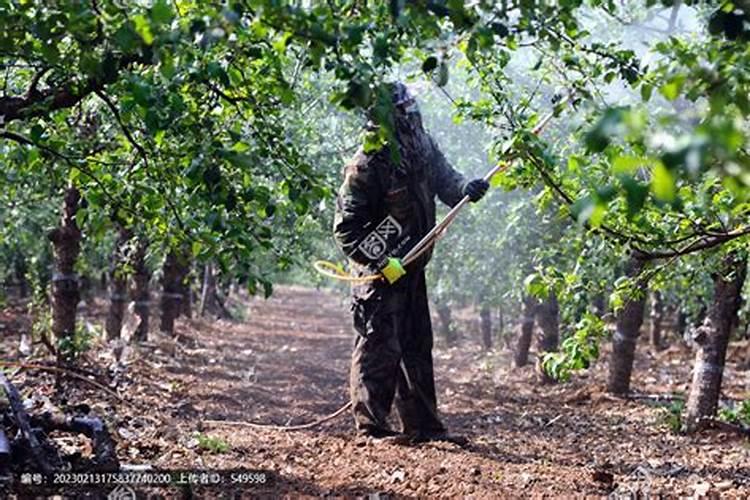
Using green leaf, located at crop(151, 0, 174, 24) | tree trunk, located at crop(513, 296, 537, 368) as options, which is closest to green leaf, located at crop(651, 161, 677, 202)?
green leaf, located at crop(151, 0, 174, 24)

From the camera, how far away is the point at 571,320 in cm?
562

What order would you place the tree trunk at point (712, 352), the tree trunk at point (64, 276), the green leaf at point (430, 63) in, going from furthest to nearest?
the tree trunk at point (64, 276), the tree trunk at point (712, 352), the green leaf at point (430, 63)

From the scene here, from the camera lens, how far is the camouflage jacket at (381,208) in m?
5.77

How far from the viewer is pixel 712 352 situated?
6668mm

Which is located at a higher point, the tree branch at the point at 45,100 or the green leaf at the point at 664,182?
the tree branch at the point at 45,100

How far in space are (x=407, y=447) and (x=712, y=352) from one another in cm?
301

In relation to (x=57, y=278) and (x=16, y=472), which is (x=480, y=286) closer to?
(x=57, y=278)

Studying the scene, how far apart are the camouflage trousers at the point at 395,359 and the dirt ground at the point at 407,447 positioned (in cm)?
34

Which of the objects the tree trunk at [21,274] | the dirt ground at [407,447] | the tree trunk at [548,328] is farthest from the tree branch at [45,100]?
the tree trunk at [21,274]

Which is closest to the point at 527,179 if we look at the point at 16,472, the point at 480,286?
the point at 16,472

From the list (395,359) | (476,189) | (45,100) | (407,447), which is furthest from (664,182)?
(395,359)

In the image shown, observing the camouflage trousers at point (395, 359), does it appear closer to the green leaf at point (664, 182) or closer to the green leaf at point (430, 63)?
the green leaf at point (430, 63)

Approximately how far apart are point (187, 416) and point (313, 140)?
396 cm

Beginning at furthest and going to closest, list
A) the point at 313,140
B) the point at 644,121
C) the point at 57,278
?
the point at 313,140 → the point at 57,278 → the point at 644,121
